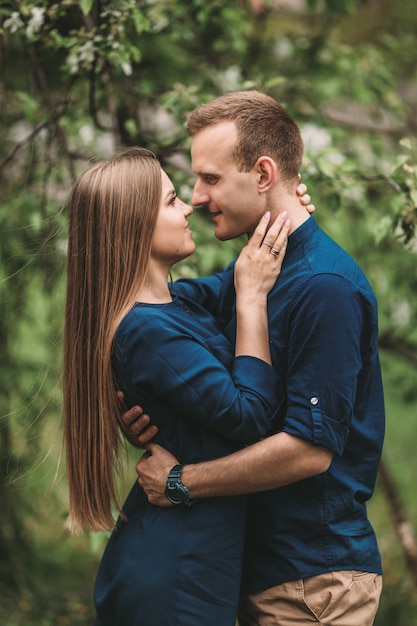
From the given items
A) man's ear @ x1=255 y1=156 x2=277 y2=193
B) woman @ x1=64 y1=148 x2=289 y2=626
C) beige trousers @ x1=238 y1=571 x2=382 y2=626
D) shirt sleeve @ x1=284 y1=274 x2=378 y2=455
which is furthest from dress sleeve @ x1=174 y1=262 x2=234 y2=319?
beige trousers @ x1=238 y1=571 x2=382 y2=626

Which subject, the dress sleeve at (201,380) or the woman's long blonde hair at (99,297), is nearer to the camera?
the dress sleeve at (201,380)

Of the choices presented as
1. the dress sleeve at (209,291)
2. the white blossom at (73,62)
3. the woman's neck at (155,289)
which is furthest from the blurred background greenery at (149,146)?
the woman's neck at (155,289)

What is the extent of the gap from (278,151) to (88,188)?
1.94 feet

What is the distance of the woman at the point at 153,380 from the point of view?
2.27 m

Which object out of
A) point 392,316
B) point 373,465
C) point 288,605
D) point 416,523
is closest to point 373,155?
point 392,316

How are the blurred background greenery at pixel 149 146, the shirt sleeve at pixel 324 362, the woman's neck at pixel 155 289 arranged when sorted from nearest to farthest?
1. the shirt sleeve at pixel 324 362
2. the woman's neck at pixel 155 289
3. the blurred background greenery at pixel 149 146

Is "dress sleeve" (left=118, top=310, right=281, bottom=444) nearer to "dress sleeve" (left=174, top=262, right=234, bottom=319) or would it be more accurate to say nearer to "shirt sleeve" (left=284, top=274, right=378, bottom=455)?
"shirt sleeve" (left=284, top=274, right=378, bottom=455)

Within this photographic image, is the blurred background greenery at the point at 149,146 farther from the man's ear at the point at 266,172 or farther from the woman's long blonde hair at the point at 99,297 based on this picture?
the man's ear at the point at 266,172

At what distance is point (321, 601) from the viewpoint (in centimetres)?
237

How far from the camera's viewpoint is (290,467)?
2.23 meters

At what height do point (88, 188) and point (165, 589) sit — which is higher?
point (88, 188)

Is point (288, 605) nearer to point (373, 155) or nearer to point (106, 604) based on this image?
point (106, 604)

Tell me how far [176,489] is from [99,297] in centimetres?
61

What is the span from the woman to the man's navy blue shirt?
7 centimetres
